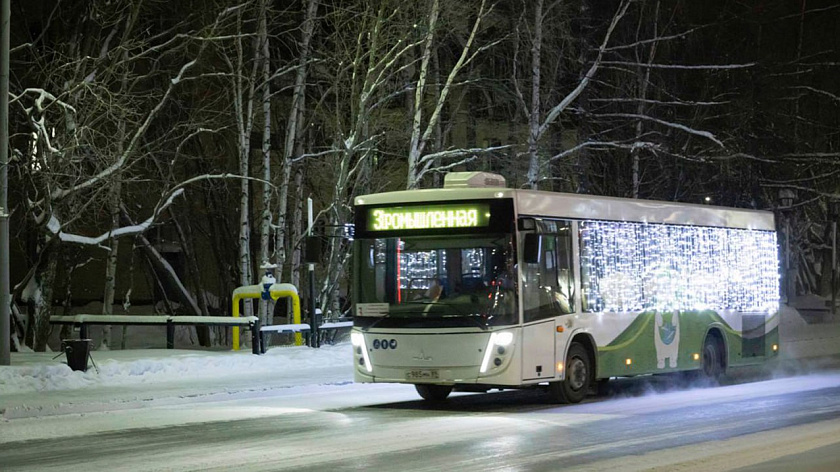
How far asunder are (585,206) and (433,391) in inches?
137

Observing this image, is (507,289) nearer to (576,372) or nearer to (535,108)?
(576,372)

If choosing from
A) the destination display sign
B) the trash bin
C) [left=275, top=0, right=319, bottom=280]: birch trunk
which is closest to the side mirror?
the destination display sign

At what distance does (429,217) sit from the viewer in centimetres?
1727

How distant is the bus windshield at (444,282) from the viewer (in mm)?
16734

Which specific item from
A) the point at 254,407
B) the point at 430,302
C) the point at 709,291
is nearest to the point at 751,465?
the point at 430,302

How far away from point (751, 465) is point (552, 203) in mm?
6854

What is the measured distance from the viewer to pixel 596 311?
18531 millimetres

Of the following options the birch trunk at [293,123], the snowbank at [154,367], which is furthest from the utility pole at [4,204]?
the birch trunk at [293,123]

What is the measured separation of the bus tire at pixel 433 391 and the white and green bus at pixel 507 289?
2cm

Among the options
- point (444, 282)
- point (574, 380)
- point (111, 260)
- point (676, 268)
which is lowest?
point (574, 380)

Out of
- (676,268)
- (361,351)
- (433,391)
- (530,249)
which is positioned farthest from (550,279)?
(676,268)

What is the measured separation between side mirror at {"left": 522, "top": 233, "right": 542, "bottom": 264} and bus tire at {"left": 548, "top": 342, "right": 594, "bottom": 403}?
1.83 m

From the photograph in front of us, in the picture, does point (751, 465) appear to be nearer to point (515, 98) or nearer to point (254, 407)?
point (254, 407)

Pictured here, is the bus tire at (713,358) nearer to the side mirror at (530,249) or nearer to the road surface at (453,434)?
the road surface at (453,434)
